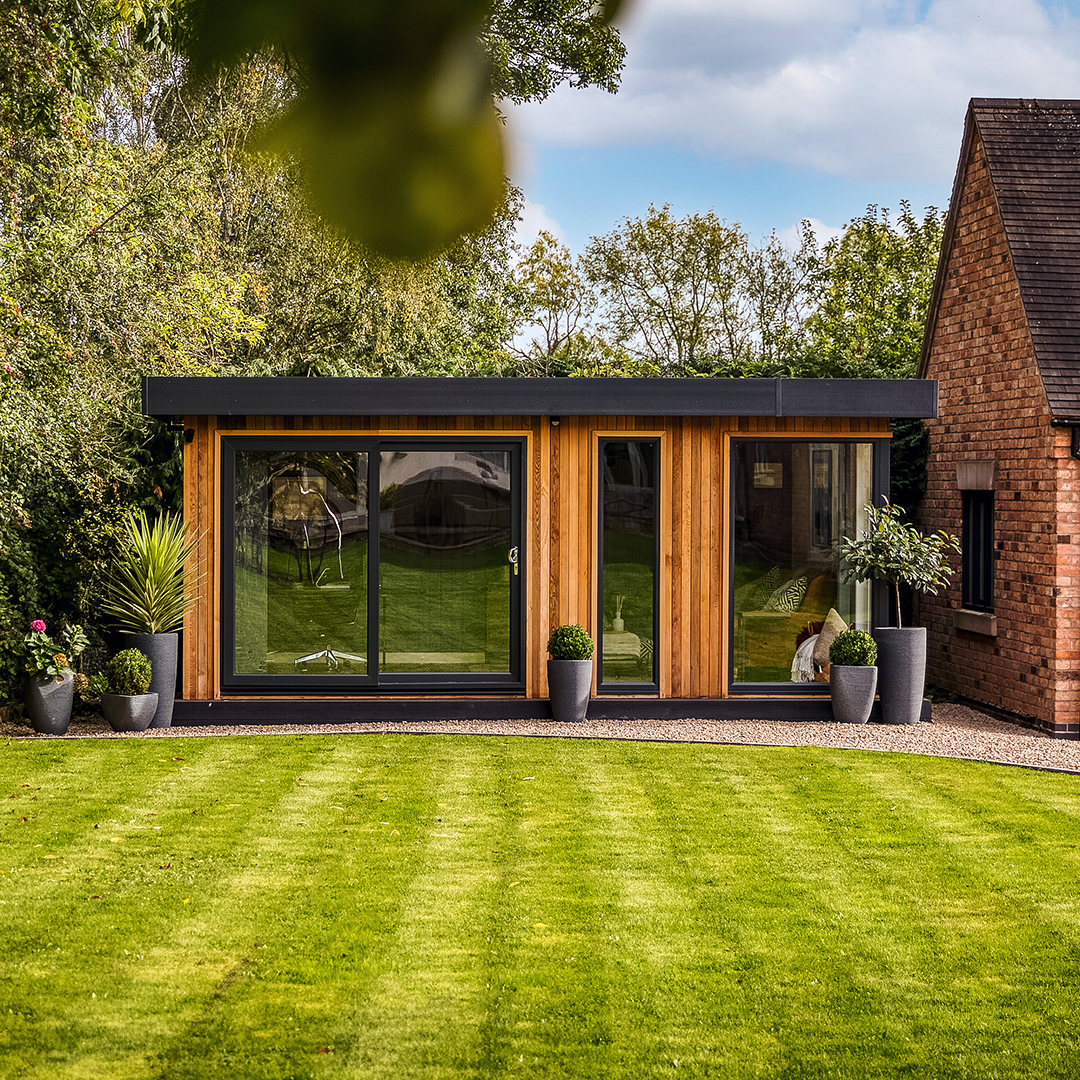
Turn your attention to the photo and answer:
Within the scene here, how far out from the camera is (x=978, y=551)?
1073 cm

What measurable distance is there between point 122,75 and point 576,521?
870 cm

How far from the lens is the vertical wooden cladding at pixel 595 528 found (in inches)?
380

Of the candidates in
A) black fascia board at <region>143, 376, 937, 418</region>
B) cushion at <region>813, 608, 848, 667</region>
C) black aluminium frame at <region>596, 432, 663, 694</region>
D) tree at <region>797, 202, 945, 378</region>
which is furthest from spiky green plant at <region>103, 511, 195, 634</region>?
tree at <region>797, 202, 945, 378</region>

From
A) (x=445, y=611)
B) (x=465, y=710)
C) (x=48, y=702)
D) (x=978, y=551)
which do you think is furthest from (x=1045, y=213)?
(x=48, y=702)

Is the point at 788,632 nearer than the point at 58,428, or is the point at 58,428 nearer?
the point at 58,428

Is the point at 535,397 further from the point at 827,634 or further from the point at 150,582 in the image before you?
the point at 150,582

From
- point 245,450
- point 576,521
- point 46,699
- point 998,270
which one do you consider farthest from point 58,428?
point 998,270

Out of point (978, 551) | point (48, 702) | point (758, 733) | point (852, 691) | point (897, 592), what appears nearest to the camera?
point (48, 702)

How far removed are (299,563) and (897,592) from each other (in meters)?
5.05

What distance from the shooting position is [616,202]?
26.8 inches

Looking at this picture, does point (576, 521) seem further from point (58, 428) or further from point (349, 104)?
point (349, 104)

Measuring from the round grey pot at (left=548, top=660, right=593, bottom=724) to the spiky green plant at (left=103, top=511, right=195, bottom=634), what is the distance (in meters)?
3.03

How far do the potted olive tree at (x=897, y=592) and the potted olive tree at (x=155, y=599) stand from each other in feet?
18.2

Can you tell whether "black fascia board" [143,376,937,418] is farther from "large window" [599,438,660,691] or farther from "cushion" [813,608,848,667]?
"cushion" [813,608,848,667]
